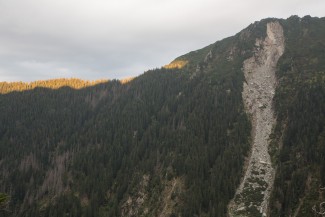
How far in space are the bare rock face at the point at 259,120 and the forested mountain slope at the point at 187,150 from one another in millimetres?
2234

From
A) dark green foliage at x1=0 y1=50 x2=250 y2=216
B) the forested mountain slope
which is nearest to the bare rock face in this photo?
the forested mountain slope

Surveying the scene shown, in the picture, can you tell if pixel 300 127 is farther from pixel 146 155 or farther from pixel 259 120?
pixel 146 155

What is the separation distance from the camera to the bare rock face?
90.8m

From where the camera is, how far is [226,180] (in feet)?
336

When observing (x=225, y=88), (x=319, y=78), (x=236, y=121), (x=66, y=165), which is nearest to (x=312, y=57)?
(x=319, y=78)

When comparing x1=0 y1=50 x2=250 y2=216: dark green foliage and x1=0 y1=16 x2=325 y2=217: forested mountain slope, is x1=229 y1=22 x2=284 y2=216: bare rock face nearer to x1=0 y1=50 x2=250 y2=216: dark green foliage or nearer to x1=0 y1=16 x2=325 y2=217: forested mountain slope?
x1=0 y1=16 x2=325 y2=217: forested mountain slope

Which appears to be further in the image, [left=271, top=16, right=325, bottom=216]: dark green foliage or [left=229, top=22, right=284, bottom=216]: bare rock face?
[left=229, top=22, right=284, bottom=216]: bare rock face

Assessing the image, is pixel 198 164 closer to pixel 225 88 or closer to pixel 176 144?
pixel 176 144

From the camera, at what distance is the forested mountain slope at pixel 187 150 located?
323 ft

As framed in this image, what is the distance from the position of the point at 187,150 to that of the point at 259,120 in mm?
30770

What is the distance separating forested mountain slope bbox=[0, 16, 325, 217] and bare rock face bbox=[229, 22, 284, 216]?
2.23 meters

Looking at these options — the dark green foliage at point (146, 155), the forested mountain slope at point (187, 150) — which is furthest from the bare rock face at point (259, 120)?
the dark green foliage at point (146, 155)

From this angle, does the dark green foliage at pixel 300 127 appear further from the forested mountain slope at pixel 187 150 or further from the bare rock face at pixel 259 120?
the bare rock face at pixel 259 120

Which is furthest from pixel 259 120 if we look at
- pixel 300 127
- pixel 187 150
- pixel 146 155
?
pixel 146 155
